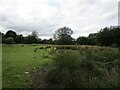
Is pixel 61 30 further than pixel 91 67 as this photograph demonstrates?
Yes

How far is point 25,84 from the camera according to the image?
6242mm

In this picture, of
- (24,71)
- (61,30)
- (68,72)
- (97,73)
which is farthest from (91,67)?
(61,30)

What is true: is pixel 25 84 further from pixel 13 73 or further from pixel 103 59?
pixel 103 59

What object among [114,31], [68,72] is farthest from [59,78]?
[114,31]

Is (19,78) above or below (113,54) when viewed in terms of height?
below

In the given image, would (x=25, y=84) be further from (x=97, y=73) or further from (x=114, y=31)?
(x=114, y=31)

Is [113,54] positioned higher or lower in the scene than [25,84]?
higher

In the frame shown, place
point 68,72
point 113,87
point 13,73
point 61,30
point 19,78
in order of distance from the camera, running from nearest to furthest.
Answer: point 113,87 → point 68,72 → point 19,78 → point 13,73 → point 61,30

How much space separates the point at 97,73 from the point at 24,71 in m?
2.82

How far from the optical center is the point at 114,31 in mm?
27375

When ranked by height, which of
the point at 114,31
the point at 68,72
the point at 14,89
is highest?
the point at 114,31

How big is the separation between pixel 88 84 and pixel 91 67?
1980 mm

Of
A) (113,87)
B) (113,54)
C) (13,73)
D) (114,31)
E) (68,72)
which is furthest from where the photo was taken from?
(114,31)

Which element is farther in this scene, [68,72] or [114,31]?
[114,31]
